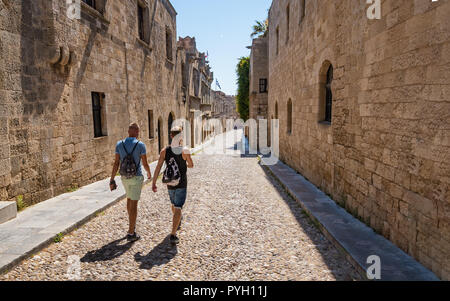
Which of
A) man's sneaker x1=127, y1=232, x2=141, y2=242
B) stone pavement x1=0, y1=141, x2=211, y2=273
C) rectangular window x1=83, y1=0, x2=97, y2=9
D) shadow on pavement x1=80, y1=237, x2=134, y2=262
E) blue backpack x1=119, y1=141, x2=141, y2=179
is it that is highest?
rectangular window x1=83, y1=0, x2=97, y2=9

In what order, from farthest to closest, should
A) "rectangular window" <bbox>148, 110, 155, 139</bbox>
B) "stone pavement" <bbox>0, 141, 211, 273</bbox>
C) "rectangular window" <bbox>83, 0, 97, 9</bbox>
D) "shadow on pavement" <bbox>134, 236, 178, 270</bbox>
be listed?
1. "rectangular window" <bbox>148, 110, 155, 139</bbox>
2. "rectangular window" <bbox>83, 0, 97, 9</bbox>
3. "stone pavement" <bbox>0, 141, 211, 273</bbox>
4. "shadow on pavement" <bbox>134, 236, 178, 270</bbox>

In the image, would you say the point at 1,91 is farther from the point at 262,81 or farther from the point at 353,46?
the point at 262,81

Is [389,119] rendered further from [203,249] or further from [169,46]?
[169,46]

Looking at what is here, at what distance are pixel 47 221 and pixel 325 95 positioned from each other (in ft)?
21.5

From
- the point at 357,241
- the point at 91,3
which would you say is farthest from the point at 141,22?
the point at 357,241

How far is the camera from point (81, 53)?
274 inches

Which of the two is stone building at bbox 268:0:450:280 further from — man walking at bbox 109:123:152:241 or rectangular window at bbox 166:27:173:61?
rectangular window at bbox 166:27:173:61

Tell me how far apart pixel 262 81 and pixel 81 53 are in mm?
14576

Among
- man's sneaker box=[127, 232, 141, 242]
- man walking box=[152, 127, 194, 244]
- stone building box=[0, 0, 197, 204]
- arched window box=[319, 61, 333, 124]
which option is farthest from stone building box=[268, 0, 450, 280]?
stone building box=[0, 0, 197, 204]

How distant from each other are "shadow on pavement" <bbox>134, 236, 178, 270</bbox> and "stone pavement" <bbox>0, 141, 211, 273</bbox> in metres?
1.41

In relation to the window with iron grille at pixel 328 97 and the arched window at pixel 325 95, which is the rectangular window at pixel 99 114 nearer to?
the arched window at pixel 325 95

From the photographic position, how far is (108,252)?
145 inches

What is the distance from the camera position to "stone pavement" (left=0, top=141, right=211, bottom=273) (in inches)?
138
